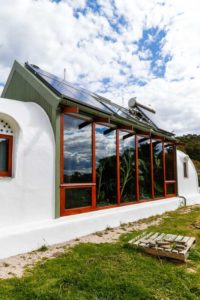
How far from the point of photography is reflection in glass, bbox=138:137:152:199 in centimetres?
1003

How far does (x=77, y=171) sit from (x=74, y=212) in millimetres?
1166

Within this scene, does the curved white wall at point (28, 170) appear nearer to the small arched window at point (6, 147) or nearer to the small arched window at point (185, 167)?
the small arched window at point (6, 147)

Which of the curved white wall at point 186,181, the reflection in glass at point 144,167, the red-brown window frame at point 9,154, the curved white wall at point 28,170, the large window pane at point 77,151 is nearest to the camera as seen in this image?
the curved white wall at point 28,170

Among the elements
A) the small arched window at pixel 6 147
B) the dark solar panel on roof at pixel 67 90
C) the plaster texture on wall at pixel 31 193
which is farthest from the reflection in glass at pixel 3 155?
the dark solar panel on roof at pixel 67 90

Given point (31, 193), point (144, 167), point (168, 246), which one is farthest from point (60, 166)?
point (144, 167)

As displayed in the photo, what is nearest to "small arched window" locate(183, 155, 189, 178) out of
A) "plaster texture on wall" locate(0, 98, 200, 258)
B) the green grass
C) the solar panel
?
the solar panel

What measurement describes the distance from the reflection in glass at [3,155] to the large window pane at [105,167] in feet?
9.91

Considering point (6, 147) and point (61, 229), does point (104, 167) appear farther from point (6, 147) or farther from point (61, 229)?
point (6, 147)

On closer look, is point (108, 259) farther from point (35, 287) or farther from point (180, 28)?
point (180, 28)

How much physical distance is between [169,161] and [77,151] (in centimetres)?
760

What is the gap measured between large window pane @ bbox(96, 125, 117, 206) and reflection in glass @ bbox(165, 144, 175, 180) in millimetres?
5193

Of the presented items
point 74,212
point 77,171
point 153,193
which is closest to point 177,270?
point 74,212

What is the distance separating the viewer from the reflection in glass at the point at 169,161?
1277cm

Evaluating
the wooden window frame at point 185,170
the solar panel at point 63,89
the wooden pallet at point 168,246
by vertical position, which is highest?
the solar panel at point 63,89
